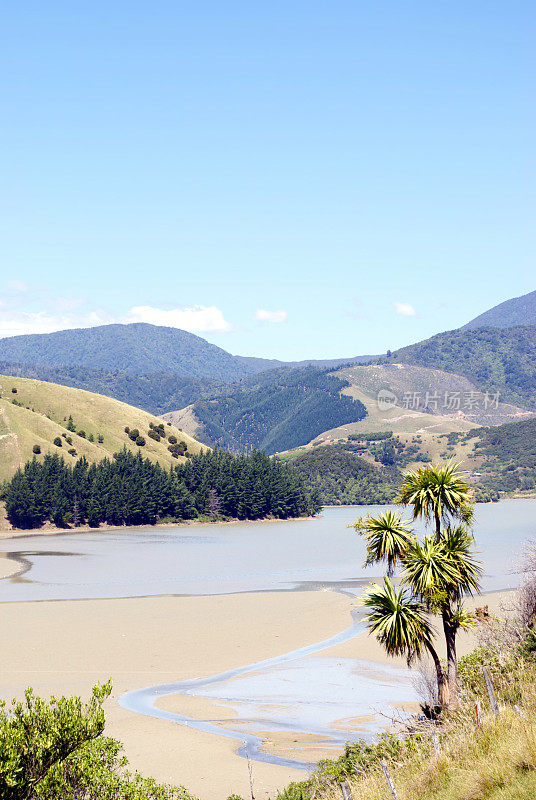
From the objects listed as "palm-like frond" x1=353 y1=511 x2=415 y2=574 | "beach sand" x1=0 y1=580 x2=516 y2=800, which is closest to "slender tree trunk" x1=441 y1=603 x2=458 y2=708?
"palm-like frond" x1=353 y1=511 x2=415 y2=574

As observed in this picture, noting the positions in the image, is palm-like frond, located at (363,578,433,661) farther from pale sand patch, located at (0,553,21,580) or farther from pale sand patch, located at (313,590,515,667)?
pale sand patch, located at (0,553,21,580)

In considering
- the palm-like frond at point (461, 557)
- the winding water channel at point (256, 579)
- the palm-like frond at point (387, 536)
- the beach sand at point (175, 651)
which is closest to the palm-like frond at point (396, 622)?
the palm-like frond at point (387, 536)

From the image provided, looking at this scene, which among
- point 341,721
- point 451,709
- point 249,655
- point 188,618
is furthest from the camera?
point 188,618

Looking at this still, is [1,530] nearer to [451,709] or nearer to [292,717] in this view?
[292,717]

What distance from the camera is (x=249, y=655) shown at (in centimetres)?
3853

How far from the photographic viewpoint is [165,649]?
39562 millimetres

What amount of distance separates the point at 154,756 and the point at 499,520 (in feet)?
448

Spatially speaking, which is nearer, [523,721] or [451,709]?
[523,721]

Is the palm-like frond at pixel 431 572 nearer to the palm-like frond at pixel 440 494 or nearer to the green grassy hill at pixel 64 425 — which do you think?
the palm-like frond at pixel 440 494

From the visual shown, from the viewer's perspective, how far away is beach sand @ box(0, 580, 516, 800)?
2294 centimetres

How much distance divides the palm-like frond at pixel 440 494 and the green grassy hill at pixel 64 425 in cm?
13096

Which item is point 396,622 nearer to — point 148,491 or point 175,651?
point 175,651

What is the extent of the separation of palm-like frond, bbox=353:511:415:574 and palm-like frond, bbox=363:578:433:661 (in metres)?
0.90

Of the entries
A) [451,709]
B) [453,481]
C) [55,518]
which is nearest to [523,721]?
[451,709]
